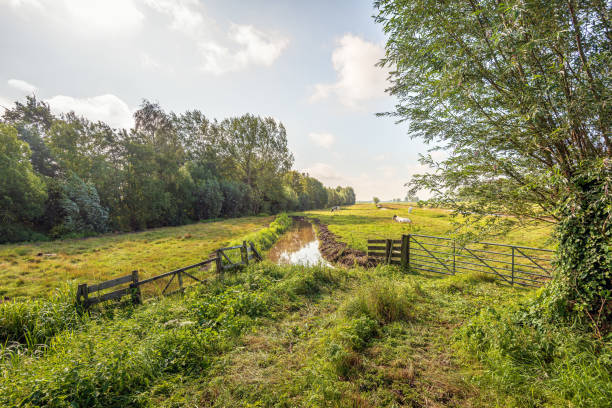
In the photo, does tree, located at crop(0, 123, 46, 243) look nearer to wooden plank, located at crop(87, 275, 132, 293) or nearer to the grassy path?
→ wooden plank, located at crop(87, 275, 132, 293)

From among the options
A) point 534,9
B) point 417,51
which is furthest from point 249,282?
point 534,9

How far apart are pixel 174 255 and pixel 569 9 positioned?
1937cm

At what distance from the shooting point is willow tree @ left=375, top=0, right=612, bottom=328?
3680 mm

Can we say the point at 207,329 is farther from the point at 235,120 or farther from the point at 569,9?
the point at 235,120

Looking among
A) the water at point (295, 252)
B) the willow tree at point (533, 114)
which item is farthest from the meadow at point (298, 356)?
the water at point (295, 252)

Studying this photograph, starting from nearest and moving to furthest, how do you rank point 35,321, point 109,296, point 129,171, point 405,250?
point 35,321 < point 109,296 < point 405,250 < point 129,171

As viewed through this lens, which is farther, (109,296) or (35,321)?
(109,296)

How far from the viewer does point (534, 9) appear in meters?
3.96

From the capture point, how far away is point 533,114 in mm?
3438

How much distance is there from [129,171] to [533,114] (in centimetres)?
4012

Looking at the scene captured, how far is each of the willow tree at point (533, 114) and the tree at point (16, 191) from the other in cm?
3229

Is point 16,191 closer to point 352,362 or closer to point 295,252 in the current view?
point 295,252

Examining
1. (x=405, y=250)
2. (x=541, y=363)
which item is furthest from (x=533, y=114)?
(x=405, y=250)

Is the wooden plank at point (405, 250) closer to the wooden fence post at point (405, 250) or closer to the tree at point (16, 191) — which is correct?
the wooden fence post at point (405, 250)
